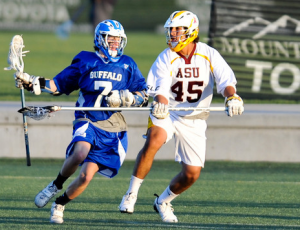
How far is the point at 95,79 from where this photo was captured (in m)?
7.11

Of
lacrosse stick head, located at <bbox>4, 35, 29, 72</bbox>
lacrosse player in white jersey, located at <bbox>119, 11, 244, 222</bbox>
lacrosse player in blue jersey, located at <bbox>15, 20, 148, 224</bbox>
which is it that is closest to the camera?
lacrosse player in blue jersey, located at <bbox>15, 20, 148, 224</bbox>

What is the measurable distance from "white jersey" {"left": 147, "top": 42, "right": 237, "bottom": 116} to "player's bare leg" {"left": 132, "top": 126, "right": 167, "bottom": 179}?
0.33 meters

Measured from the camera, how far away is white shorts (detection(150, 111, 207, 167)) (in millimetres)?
7305

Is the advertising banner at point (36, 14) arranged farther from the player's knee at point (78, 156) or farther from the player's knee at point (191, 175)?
the player's knee at point (78, 156)

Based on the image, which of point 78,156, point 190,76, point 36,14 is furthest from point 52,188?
point 36,14

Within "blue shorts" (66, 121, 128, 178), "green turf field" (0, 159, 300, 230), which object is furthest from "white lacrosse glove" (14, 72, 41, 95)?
"green turf field" (0, 159, 300, 230)

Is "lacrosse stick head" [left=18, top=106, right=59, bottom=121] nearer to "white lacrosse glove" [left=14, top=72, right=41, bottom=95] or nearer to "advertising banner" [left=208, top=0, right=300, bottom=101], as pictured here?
"white lacrosse glove" [left=14, top=72, right=41, bottom=95]

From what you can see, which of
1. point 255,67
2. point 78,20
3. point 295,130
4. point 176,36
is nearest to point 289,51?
point 255,67

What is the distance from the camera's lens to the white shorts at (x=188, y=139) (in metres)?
7.30

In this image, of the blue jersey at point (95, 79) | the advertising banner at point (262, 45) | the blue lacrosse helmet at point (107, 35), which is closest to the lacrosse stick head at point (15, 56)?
the blue jersey at point (95, 79)

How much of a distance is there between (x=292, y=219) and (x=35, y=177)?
11.7ft

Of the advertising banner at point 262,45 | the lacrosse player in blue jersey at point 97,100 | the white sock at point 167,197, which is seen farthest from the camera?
the advertising banner at point 262,45

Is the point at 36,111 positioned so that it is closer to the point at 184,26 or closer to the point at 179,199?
the point at 184,26

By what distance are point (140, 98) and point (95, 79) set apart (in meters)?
0.43
